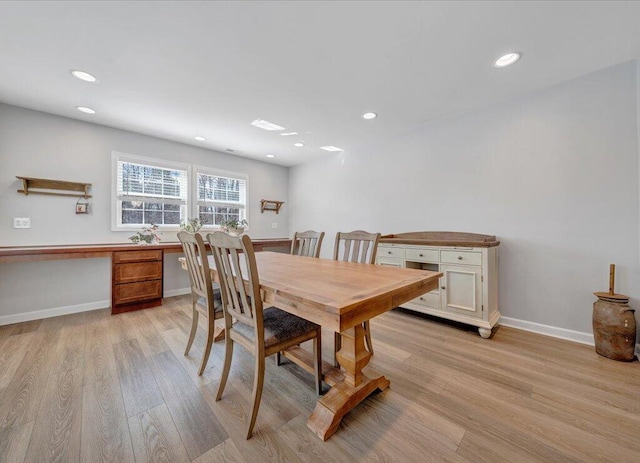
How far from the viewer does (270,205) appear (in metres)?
5.25

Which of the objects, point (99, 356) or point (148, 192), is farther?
point (148, 192)

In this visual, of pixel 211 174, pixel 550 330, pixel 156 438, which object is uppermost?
pixel 211 174

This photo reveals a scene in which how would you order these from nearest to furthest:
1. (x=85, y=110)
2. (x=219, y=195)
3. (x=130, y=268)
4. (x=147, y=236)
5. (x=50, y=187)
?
1. (x=85, y=110)
2. (x=50, y=187)
3. (x=130, y=268)
4. (x=147, y=236)
5. (x=219, y=195)

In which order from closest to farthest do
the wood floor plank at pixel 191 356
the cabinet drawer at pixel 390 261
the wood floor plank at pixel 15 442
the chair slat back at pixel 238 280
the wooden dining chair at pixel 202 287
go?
the wood floor plank at pixel 15 442, the chair slat back at pixel 238 280, the wooden dining chair at pixel 202 287, the wood floor plank at pixel 191 356, the cabinet drawer at pixel 390 261

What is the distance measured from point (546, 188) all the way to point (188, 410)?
3.55 m

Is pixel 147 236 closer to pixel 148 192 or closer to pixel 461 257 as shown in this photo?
pixel 148 192

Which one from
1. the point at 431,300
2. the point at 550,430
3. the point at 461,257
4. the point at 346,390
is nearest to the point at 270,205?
the point at 431,300

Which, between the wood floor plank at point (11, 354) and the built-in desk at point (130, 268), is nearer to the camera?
the wood floor plank at point (11, 354)

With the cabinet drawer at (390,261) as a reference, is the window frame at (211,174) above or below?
above

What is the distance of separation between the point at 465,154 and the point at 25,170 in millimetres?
5196

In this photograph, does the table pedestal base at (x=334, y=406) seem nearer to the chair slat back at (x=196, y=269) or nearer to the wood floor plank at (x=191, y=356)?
the wood floor plank at (x=191, y=356)

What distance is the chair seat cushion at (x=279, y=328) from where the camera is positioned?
144 centimetres

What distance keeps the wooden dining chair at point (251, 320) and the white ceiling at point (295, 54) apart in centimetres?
150

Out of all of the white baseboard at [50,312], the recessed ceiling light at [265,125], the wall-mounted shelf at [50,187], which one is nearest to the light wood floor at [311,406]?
the white baseboard at [50,312]
